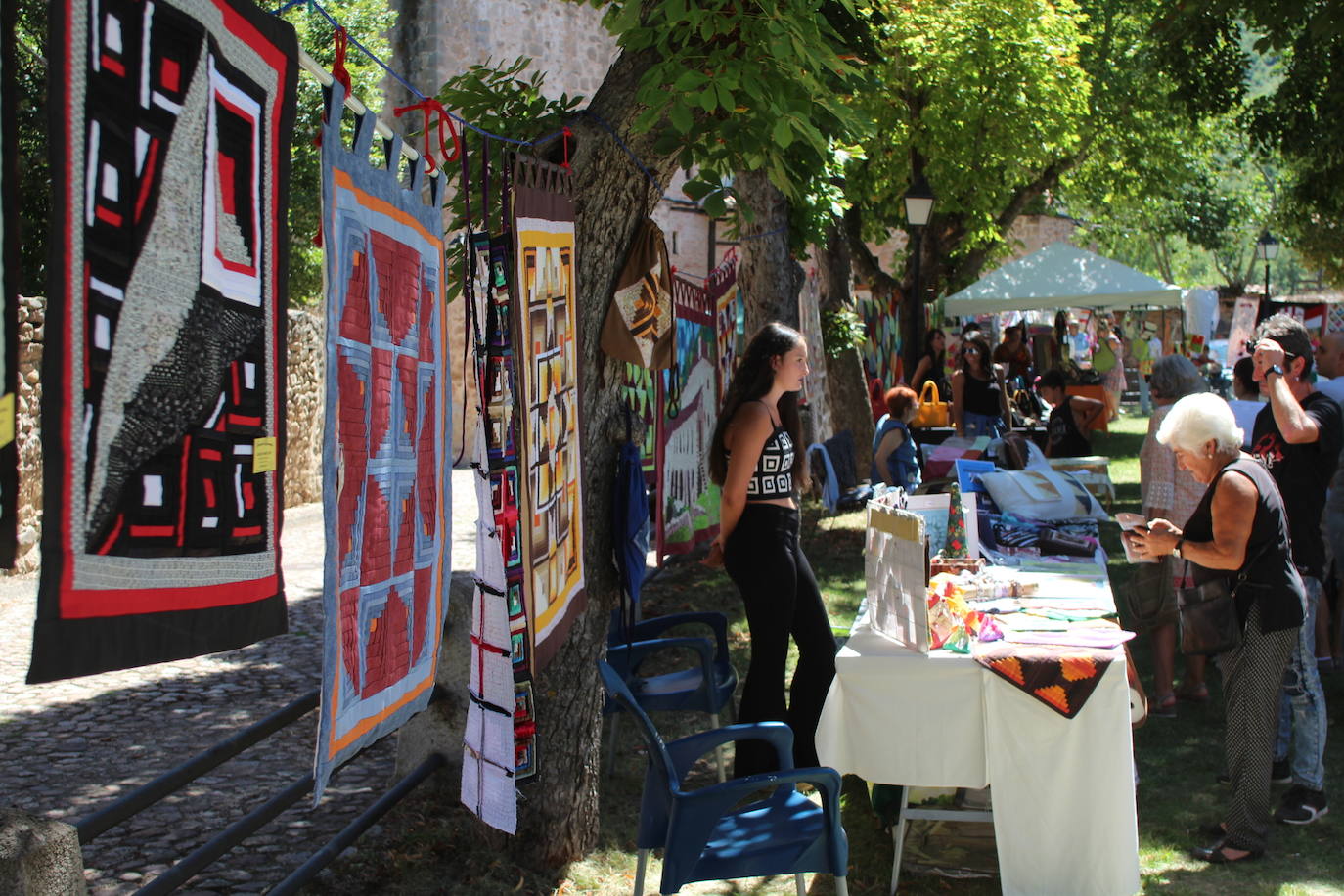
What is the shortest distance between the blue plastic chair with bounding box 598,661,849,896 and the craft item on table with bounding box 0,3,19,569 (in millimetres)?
2175

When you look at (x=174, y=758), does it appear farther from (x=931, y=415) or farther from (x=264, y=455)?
(x=931, y=415)

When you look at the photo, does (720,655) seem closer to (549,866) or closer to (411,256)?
(549,866)

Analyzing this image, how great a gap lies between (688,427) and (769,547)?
3.79 meters

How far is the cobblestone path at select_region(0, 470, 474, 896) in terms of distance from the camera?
481 centimetres

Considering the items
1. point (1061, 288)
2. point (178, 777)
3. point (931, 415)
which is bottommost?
point (178, 777)

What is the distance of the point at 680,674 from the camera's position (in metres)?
5.69

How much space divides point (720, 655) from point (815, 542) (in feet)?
19.3

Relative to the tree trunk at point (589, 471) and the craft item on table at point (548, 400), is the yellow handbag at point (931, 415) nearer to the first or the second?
the tree trunk at point (589, 471)

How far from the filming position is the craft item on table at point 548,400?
3844 millimetres

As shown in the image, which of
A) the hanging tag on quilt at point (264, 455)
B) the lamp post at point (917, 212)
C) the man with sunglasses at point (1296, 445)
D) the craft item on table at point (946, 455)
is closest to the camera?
the hanging tag on quilt at point (264, 455)

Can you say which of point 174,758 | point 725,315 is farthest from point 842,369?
point 174,758

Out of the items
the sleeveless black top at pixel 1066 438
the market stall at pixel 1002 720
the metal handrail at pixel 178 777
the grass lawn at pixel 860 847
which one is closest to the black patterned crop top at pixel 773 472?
the market stall at pixel 1002 720

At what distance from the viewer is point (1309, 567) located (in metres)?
5.53

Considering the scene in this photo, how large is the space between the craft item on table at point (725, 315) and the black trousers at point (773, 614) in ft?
13.8
